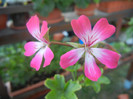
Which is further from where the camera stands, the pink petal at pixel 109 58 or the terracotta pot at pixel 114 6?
the terracotta pot at pixel 114 6

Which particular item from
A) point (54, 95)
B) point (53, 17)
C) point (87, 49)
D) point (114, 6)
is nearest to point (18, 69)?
point (53, 17)

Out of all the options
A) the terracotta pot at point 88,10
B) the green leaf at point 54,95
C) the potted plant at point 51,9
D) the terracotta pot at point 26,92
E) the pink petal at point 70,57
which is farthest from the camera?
the terracotta pot at point 88,10

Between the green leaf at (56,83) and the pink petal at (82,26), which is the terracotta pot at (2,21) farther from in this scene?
the pink petal at (82,26)

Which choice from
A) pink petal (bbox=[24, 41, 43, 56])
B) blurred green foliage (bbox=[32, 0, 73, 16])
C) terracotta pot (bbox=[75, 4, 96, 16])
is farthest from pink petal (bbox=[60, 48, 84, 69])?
terracotta pot (bbox=[75, 4, 96, 16])

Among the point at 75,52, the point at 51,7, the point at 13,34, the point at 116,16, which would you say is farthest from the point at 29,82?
the point at 116,16

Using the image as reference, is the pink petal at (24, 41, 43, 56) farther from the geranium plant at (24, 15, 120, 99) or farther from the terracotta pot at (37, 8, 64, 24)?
the terracotta pot at (37, 8, 64, 24)

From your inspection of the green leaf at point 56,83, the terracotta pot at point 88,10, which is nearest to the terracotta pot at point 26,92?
the green leaf at point 56,83

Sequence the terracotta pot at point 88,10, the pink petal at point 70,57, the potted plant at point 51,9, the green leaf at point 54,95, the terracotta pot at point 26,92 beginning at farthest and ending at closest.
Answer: the terracotta pot at point 88,10, the potted plant at point 51,9, the terracotta pot at point 26,92, the green leaf at point 54,95, the pink petal at point 70,57

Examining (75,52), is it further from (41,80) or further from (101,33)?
(41,80)
